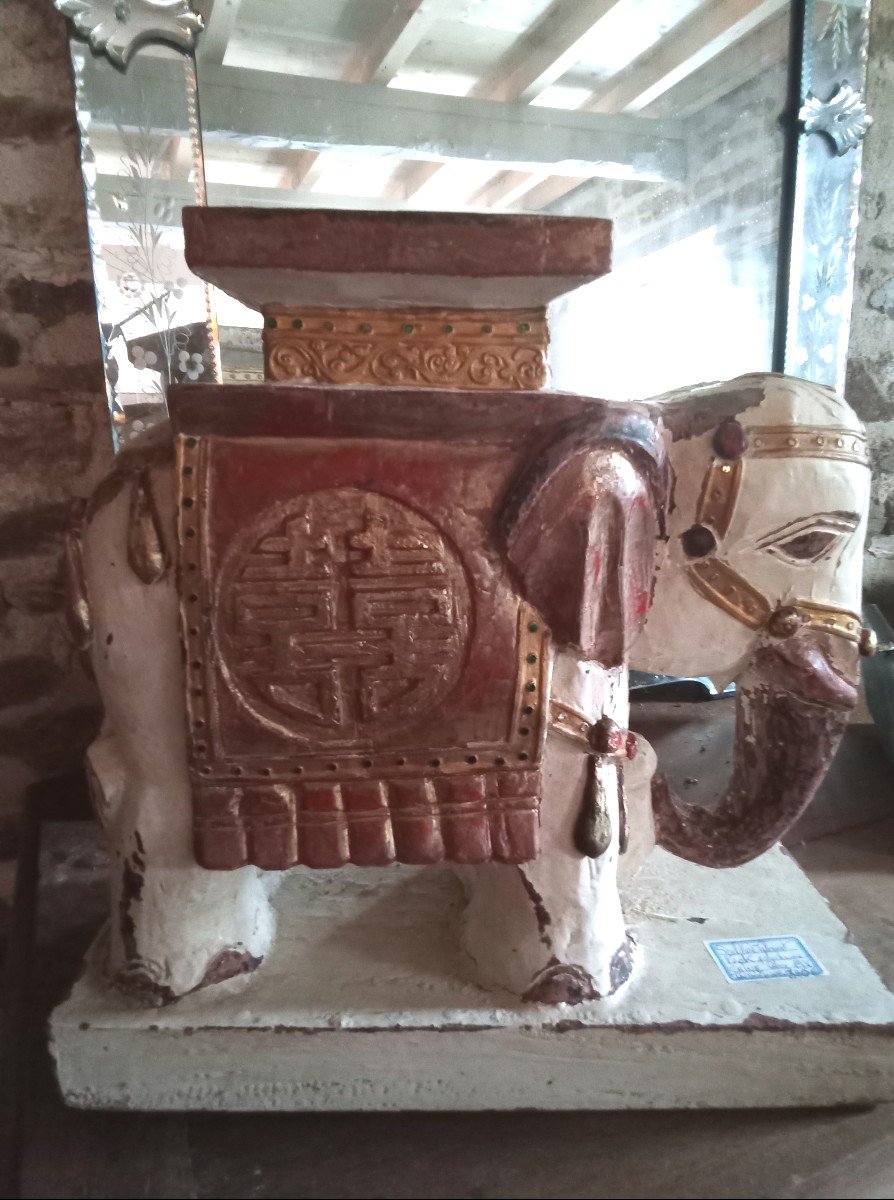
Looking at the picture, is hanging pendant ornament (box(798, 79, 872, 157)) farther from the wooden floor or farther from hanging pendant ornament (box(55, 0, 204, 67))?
the wooden floor

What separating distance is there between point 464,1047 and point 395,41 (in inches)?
60.1

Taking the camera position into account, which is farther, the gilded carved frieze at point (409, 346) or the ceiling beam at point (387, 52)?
the ceiling beam at point (387, 52)

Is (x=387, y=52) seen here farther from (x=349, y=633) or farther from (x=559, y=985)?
(x=559, y=985)

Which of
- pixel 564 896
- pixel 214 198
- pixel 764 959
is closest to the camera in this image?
pixel 564 896

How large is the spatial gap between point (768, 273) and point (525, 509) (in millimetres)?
1293

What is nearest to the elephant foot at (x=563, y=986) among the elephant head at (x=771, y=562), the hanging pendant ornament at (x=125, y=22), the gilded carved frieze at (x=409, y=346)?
the elephant head at (x=771, y=562)

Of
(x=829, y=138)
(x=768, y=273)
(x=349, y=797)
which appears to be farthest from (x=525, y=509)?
(x=829, y=138)

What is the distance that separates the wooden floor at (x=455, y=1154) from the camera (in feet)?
2.73

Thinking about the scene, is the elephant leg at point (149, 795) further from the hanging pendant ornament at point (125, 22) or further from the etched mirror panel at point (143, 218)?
the hanging pendant ornament at point (125, 22)

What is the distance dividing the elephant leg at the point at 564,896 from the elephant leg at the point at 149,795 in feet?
0.98

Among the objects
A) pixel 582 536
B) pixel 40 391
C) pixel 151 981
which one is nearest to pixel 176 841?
pixel 151 981

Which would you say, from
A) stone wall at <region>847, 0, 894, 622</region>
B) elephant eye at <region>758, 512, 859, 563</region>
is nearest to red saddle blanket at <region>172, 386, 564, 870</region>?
elephant eye at <region>758, 512, 859, 563</region>

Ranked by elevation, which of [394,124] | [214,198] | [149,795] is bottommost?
[149,795]

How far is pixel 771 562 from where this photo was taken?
33.5 inches
